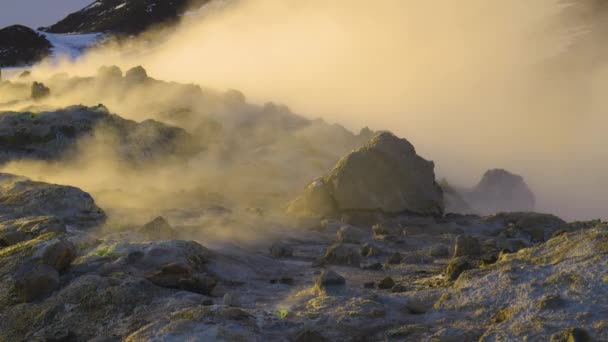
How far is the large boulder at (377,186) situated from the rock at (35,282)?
9.99 metres

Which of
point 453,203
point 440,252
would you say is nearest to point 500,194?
point 453,203

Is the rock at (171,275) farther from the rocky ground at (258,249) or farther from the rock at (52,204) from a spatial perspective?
the rock at (52,204)

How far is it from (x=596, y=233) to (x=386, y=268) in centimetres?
433

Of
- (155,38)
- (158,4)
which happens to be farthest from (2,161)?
(158,4)

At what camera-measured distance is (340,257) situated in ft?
37.7

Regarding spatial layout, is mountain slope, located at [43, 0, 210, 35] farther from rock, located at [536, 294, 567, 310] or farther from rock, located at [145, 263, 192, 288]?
rock, located at [536, 294, 567, 310]

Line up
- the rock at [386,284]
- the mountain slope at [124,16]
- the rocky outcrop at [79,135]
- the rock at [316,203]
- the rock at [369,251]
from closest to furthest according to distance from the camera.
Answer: the rock at [386,284] < the rock at [369,251] < the rock at [316,203] < the rocky outcrop at [79,135] < the mountain slope at [124,16]

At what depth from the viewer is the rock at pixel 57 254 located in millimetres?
8898

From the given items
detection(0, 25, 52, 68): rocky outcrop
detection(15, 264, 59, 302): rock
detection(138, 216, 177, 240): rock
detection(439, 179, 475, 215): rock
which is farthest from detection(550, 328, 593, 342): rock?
detection(0, 25, 52, 68): rocky outcrop

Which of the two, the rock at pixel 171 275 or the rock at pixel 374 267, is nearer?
the rock at pixel 171 275

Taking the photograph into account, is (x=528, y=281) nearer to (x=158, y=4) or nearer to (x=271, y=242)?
(x=271, y=242)

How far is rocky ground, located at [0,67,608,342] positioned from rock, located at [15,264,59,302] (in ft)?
0.07

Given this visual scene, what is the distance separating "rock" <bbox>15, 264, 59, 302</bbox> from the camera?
8377 mm

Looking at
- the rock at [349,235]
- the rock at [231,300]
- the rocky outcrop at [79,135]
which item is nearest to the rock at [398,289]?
the rock at [231,300]
